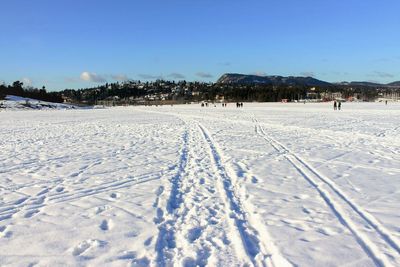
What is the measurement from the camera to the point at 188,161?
11.1m

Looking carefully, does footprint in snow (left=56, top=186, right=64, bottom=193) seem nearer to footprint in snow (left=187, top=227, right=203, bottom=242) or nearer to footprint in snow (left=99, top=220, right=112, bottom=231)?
footprint in snow (left=99, top=220, right=112, bottom=231)

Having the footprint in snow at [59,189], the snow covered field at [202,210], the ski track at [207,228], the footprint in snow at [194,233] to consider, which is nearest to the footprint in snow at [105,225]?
the snow covered field at [202,210]

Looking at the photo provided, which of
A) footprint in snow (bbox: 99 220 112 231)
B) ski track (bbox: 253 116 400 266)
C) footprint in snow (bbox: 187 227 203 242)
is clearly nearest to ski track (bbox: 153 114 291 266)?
footprint in snow (bbox: 187 227 203 242)

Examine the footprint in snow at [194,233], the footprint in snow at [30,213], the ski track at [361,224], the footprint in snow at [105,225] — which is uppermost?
the ski track at [361,224]

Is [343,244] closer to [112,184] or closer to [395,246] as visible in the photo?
[395,246]

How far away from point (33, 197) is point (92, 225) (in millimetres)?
2185

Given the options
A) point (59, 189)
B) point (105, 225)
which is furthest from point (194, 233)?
point (59, 189)

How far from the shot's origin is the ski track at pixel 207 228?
441 centimetres

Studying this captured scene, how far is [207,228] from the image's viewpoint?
5402 mm

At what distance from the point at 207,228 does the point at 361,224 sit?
2247 millimetres

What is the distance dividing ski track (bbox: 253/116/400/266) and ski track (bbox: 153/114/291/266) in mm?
1175

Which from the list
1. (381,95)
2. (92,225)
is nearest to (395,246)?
(92,225)

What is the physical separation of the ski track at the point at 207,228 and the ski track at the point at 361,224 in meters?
1.18

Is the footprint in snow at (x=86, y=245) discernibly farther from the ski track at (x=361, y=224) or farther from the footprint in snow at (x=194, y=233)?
the ski track at (x=361, y=224)
